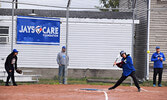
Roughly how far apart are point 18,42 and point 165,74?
25.8 feet

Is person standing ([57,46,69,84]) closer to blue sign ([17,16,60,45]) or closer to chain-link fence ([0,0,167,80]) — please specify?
blue sign ([17,16,60,45])

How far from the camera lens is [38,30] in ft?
60.6

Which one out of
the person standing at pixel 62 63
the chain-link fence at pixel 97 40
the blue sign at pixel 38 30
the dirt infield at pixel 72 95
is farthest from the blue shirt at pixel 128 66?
the chain-link fence at pixel 97 40

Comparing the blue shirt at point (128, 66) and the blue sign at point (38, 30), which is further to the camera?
the blue sign at point (38, 30)

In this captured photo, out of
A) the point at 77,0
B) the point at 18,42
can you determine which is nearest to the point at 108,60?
the point at 77,0

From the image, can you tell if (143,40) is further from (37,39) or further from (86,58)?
(37,39)

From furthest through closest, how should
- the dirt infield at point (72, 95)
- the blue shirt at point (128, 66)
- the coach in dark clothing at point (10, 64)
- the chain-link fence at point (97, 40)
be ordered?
the chain-link fence at point (97, 40) → the coach in dark clothing at point (10, 64) → the blue shirt at point (128, 66) → the dirt infield at point (72, 95)

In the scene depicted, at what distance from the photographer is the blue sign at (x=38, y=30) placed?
18.1 m

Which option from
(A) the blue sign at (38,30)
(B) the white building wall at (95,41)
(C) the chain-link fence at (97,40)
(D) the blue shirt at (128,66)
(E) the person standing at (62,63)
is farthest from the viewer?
(B) the white building wall at (95,41)

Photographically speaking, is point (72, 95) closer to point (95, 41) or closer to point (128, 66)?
point (128, 66)

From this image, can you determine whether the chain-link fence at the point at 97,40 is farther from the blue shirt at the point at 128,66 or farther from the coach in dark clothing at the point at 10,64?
the blue shirt at the point at 128,66

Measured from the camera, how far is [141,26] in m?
22.4

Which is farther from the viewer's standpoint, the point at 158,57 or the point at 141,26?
the point at 141,26

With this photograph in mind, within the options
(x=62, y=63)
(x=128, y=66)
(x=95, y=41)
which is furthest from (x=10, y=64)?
(x=95, y=41)
